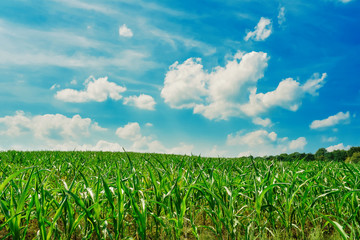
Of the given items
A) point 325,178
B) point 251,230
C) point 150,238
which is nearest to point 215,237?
point 251,230

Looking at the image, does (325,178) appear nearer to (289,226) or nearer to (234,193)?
(289,226)

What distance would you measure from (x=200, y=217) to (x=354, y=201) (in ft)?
5.08

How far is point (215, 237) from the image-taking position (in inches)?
87.8

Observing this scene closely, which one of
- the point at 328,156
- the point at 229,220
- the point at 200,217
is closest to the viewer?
the point at 229,220

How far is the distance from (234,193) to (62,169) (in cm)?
395

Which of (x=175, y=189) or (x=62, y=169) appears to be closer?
(x=175, y=189)

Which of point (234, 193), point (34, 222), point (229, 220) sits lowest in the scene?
point (34, 222)

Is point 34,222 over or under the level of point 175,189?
under

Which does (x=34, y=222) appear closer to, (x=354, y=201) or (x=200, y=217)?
(x=200, y=217)

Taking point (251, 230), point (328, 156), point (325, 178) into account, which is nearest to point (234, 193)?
point (251, 230)

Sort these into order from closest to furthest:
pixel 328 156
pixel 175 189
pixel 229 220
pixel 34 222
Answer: pixel 229 220
pixel 175 189
pixel 34 222
pixel 328 156

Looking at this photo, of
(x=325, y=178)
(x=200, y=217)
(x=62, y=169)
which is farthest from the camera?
(x=62, y=169)

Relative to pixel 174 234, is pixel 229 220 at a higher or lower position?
higher

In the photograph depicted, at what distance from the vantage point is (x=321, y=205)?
2803 millimetres
